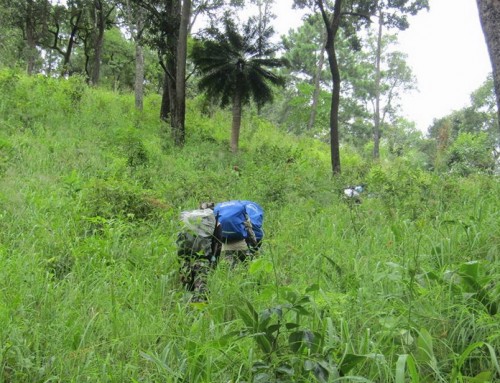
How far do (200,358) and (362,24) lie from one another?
13005 millimetres

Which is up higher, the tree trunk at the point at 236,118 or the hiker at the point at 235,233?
the tree trunk at the point at 236,118

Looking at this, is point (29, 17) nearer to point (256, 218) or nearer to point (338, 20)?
point (338, 20)

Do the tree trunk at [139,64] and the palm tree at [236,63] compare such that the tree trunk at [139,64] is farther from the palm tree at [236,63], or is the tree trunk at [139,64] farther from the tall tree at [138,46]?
the palm tree at [236,63]

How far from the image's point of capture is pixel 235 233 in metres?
3.61

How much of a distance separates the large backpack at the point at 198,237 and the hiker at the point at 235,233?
0.32ft

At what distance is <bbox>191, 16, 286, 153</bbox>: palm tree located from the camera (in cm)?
1207

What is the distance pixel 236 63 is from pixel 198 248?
32.5 feet

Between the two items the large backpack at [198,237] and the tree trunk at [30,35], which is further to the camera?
the tree trunk at [30,35]

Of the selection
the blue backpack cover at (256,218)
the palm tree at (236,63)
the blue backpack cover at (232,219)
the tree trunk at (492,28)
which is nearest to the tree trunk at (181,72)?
the palm tree at (236,63)

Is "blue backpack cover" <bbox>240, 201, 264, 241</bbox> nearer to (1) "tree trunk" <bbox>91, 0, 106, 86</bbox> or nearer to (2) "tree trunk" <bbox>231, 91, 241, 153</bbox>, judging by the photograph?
(2) "tree trunk" <bbox>231, 91, 241, 153</bbox>

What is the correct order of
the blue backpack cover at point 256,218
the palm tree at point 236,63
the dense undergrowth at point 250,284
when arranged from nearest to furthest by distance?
the dense undergrowth at point 250,284, the blue backpack cover at point 256,218, the palm tree at point 236,63

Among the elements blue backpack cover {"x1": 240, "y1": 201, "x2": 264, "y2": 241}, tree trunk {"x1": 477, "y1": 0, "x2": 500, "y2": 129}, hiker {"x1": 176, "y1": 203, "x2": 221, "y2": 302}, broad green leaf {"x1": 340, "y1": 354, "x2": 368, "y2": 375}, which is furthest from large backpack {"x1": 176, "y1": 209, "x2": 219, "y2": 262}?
tree trunk {"x1": 477, "y1": 0, "x2": 500, "y2": 129}

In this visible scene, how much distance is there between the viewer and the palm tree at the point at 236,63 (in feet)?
39.6

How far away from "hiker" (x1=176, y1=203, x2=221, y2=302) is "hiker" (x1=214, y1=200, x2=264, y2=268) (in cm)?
9
